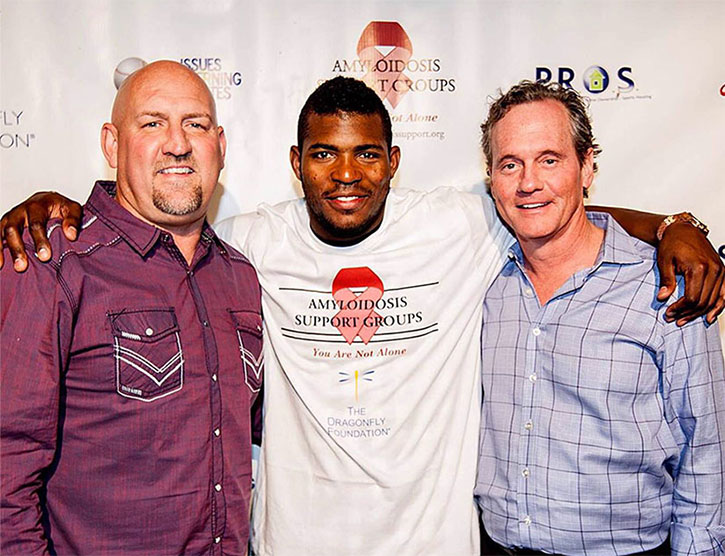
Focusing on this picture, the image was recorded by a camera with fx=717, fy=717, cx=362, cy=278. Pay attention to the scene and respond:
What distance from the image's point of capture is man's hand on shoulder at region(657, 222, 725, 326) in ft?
4.71

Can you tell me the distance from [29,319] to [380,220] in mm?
833

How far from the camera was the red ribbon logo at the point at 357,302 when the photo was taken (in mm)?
1709

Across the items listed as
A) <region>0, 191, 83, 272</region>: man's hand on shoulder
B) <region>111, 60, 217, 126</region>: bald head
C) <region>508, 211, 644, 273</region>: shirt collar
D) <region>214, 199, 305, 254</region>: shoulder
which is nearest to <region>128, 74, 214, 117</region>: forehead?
<region>111, 60, 217, 126</region>: bald head

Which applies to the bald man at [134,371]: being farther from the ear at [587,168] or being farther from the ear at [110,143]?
the ear at [587,168]

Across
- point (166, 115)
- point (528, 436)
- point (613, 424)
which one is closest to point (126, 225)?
point (166, 115)

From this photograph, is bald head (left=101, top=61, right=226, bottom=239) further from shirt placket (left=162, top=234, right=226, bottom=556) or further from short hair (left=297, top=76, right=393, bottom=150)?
short hair (left=297, top=76, right=393, bottom=150)

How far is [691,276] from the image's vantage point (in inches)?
57.2

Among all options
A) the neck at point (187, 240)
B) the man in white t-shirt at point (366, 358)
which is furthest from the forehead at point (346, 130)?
the neck at point (187, 240)

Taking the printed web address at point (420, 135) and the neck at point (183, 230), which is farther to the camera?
the printed web address at point (420, 135)

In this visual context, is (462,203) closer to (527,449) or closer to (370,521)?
(527,449)

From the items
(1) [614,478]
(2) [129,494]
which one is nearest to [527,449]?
(1) [614,478]

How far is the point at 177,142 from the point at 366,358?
651mm

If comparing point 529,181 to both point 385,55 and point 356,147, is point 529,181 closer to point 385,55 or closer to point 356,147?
point 356,147

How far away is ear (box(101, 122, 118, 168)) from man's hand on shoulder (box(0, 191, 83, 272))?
146mm
